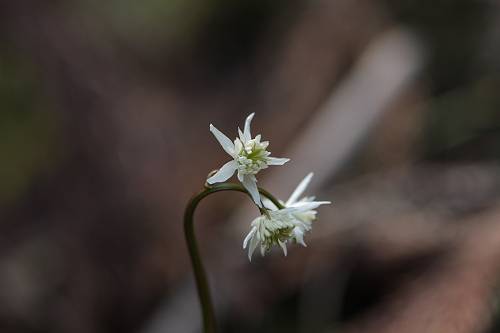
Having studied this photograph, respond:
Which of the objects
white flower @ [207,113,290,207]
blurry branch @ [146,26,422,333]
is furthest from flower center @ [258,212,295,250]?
blurry branch @ [146,26,422,333]

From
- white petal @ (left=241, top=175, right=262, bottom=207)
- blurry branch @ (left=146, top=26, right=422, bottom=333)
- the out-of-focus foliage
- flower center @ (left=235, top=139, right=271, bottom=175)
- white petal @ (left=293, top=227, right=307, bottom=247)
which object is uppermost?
the out-of-focus foliage

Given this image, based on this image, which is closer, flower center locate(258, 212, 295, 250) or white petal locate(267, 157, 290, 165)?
white petal locate(267, 157, 290, 165)

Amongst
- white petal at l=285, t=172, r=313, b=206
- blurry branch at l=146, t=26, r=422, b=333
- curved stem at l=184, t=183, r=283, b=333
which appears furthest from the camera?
blurry branch at l=146, t=26, r=422, b=333

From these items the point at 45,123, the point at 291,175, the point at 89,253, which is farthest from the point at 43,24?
the point at 291,175

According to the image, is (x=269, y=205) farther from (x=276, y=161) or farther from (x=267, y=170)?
(x=267, y=170)

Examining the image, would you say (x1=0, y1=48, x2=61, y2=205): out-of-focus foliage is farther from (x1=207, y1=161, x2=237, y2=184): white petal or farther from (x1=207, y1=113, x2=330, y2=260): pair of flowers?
(x1=207, y1=161, x2=237, y2=184): white petal

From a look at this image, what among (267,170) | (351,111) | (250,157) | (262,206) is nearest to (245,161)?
(250,157)

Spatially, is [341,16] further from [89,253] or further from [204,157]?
[89,253]

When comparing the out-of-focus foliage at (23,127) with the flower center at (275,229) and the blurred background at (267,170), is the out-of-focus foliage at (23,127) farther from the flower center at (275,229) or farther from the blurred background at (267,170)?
the flower center at (275,229)
